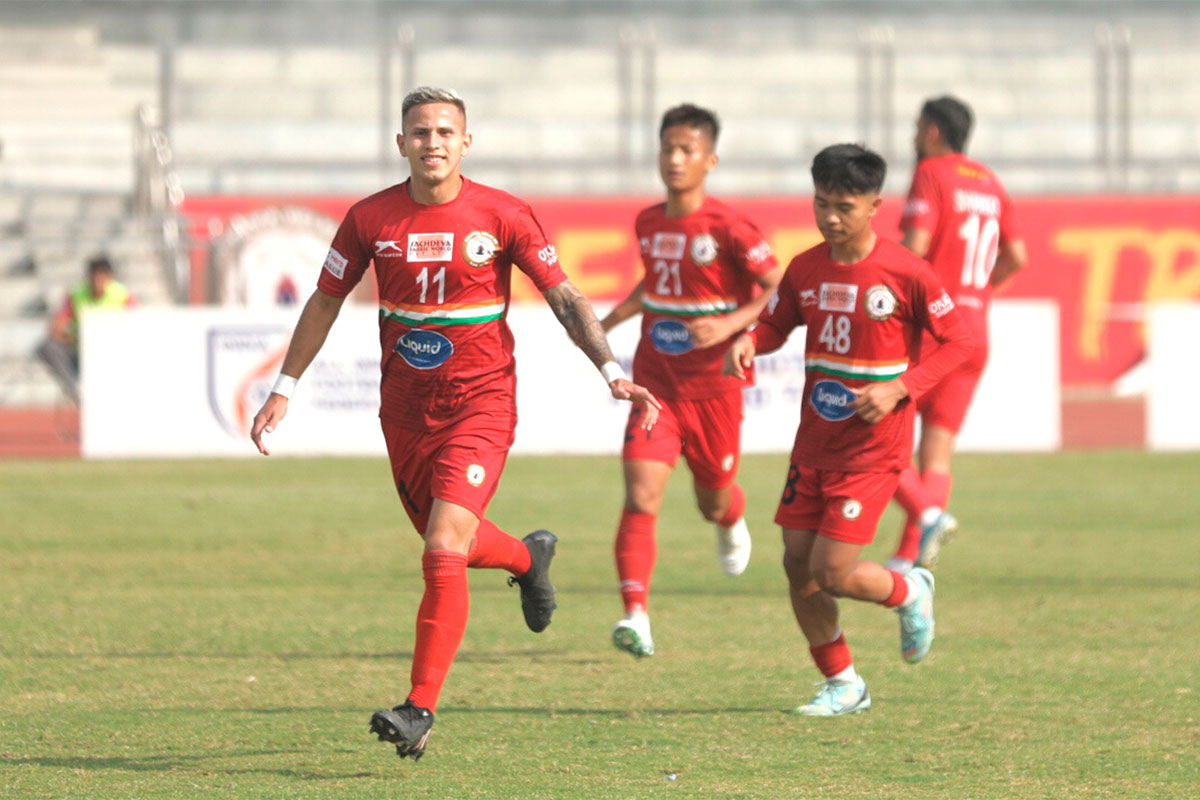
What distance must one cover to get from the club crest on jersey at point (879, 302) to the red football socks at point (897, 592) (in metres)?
0.93

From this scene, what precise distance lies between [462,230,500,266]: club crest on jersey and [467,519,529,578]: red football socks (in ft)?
2.86

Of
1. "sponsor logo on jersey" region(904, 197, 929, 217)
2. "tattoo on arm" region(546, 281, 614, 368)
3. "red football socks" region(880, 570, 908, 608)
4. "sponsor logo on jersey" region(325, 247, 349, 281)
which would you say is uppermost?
"sponsor logo on jersey" region(904, 197, 929, 217)

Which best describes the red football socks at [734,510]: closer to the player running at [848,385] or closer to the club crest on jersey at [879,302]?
the player running at [848,385]

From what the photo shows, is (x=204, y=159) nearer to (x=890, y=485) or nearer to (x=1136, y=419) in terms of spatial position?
(x=1136, y=419)

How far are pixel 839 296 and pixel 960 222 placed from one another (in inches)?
112

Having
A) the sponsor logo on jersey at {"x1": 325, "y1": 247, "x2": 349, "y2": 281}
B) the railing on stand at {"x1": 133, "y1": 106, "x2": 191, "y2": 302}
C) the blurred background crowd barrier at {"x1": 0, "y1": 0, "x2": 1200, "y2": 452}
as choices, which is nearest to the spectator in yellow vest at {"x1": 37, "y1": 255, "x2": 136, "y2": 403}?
the blurred background crowd barrier at {"x1": 0, "y1": 0, "x2": 1200, "y2": 452}

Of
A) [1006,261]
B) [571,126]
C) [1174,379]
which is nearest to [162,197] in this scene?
[571,126]

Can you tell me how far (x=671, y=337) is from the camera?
8242 mm

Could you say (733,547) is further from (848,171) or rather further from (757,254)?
(848,171)

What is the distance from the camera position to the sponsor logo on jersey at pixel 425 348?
6031 mm

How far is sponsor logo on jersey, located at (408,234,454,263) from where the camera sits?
5953 mm

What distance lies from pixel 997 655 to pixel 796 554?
1.54m

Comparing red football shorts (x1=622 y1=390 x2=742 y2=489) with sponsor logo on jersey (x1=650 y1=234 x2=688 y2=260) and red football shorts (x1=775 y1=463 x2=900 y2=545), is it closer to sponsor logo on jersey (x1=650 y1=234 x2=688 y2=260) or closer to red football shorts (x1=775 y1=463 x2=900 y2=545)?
A: sponsor logo on jersey (x1=650 y1=234 x2=688 y2=260)

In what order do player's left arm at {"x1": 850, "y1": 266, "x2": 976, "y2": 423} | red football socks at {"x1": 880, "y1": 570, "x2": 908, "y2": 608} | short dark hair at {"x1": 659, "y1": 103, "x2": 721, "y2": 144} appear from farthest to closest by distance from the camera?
short dark hair at {"x1": 659, "y1": 103, "x2": 721, "y2": 144} → red football socks at {"x1": 880, "y1": 570, "x2": 908, "y2": 608} → player's left arm at {"x1": 850, "y1": 266, "x2": 976, "y2": 423}
